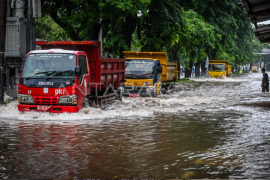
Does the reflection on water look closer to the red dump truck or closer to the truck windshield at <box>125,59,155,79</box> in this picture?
the red dump truck

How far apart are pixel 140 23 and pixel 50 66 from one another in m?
16.2

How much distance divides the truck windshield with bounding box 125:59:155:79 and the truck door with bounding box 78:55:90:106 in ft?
23.1

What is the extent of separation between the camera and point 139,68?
2211cm

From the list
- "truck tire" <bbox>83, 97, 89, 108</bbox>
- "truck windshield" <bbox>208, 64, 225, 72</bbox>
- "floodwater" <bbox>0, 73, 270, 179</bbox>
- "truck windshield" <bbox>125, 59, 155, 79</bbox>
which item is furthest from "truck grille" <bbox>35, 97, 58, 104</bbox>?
"truck windshield" <bbox>208, 64, 225, 72</bbox>

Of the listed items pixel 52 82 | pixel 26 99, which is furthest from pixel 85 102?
pixel 26 99

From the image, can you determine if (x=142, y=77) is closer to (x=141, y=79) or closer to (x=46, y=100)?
(x=141, y=79)

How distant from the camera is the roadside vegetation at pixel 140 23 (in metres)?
21.8

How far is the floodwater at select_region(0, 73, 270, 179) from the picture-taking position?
691 cm

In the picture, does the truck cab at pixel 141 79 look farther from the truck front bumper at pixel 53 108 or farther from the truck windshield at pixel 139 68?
the truck front bumper at pixel 53 108

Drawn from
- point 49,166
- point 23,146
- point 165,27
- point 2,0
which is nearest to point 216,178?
point 49,166

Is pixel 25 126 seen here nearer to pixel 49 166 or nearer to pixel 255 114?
pixel 49 166

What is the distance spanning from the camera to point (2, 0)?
51.0ft

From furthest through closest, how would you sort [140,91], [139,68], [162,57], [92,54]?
[162,57], [139,68], [140,91], [92,54]

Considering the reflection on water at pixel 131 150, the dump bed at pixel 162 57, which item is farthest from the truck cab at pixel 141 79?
the reflection on water at pixel 131 150
